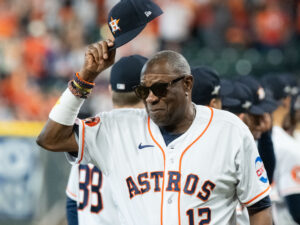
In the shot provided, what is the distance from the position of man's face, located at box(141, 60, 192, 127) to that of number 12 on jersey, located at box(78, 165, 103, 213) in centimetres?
84

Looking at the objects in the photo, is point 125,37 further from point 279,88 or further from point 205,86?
point 279,88

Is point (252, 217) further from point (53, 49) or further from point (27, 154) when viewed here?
point (53, 49)

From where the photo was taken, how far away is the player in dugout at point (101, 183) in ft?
13.1

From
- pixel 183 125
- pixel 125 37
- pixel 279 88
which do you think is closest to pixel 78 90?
pixel 125 37

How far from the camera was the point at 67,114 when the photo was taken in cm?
329

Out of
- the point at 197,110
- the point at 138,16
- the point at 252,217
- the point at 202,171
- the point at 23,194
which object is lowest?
the point at 23,194

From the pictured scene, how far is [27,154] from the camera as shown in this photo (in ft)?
25.6

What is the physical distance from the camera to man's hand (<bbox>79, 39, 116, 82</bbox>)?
130 inches

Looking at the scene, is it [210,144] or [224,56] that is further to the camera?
[224,56]

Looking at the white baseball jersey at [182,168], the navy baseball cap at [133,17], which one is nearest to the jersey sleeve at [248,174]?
the white baseball jersey at [182,168]

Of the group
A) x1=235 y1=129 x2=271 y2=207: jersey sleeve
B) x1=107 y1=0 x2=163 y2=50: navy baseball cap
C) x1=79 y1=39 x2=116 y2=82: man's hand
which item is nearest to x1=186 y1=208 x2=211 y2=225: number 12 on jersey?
x1=235 y1=129 x2=271 y2=207: jersey sleeve

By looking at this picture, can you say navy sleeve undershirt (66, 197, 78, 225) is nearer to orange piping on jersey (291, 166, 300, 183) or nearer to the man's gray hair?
the man's gray hair

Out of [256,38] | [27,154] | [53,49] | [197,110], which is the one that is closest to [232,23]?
[256,38]

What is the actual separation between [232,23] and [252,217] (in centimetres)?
1003
